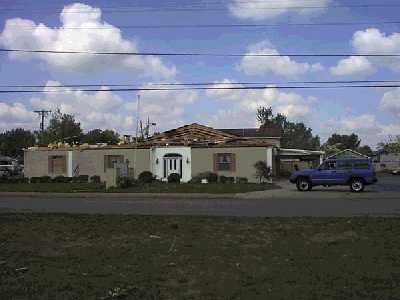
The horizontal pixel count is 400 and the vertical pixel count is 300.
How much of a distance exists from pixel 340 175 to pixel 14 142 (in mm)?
101193

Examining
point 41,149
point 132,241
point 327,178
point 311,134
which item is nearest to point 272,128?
point 41,149

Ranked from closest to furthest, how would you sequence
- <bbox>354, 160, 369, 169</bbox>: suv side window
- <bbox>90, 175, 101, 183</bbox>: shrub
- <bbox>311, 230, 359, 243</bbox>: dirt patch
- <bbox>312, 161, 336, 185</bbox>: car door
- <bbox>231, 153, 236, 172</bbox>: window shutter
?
<bbox>311, 230, 359, 243</bbox>: dirt patch
<bbox>354, 160, 369, 169</bbox>: suv side window
<bbox>312, 161, 336, 185</bbox>: car door
<bbox>231, 153, 236, 172</bbox>: window shutter
<bbox>90, 175, 101, 183</bbox>: shrub

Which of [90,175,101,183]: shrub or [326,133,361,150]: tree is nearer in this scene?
[90,175,101,183]: shrub

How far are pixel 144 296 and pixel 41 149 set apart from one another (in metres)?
45.7

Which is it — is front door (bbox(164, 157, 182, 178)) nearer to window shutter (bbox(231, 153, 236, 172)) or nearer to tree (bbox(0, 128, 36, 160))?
window shutter (bbox(231, 153, 236, 172))

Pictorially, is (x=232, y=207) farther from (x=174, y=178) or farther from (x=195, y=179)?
(x=195, y=179)

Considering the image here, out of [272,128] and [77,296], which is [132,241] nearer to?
[77,296]

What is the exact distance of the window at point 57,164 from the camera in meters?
49.7

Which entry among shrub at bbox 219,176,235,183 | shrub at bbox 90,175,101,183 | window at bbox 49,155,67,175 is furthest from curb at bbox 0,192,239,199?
window at bbox 49,155,67,175

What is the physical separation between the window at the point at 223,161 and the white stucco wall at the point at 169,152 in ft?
7.03

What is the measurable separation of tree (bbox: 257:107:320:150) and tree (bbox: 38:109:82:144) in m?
42.9

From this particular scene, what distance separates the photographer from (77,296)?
22.2 ft

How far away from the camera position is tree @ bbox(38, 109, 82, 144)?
89.5 metres

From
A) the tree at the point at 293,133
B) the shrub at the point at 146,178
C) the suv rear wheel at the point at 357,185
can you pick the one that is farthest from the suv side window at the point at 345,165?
the tree at the point at 293,133
